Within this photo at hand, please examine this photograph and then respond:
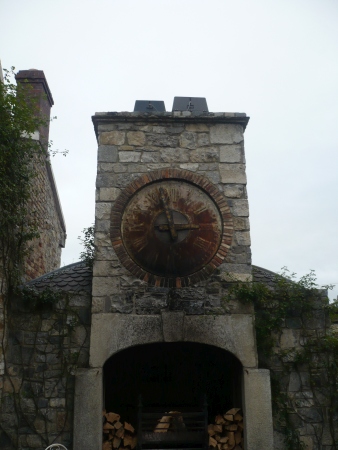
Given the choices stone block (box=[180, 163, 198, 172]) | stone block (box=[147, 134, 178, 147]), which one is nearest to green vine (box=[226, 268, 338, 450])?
stone block (box=[180, 163, 198, 172])

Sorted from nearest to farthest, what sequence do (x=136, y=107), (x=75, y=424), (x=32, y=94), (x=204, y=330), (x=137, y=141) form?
(x=75, y=424) < (x=204, y=330) < (x=137, y=141) < (x=136, y=107) < (x=32, y=94)

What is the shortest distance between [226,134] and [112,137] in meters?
1.59

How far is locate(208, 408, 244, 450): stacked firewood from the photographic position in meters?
5.35

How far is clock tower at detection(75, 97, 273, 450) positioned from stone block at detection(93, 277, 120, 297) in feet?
0.04

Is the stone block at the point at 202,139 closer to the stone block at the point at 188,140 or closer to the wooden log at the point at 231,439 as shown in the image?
the stone block at the point at 188,140

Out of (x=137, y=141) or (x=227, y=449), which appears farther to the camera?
(x=137, y=141)

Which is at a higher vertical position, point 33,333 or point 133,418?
point 33,333

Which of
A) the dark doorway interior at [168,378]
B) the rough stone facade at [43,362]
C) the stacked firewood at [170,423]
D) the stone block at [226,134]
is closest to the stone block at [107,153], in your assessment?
the stone block at [226,134]

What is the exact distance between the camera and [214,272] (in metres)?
5.75

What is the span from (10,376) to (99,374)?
1072 mm

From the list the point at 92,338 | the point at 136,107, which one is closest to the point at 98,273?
the point at 92,338

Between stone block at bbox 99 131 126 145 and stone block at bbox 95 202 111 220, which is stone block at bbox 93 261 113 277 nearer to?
stone block at bbox 95 202 111 220

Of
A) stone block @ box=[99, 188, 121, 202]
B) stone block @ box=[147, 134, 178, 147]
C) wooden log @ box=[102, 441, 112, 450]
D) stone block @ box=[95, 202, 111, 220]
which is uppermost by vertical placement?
stone block @ box=[147, 134, 178, 147]

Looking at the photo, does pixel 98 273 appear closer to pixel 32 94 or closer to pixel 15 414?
pixel 15 414
